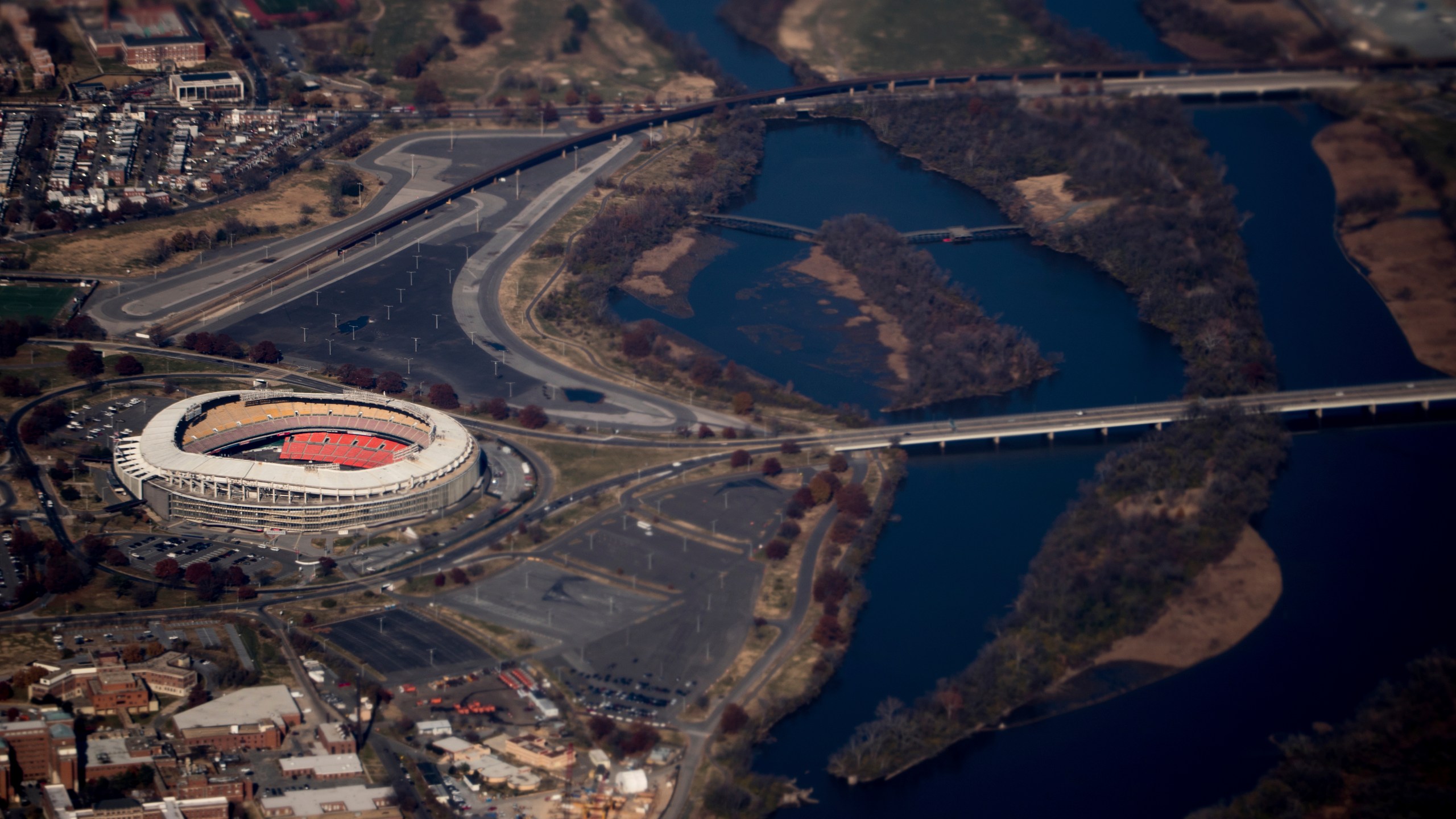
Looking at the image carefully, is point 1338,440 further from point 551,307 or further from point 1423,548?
point 551,307

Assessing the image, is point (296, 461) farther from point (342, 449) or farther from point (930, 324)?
point (930, 324)

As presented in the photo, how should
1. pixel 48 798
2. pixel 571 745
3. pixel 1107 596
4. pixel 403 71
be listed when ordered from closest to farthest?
pixel 48 798
pixel 571 745
pixel 1107 596
pixel 403 71

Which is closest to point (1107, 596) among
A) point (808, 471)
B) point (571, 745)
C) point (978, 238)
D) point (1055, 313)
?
point (808, 471)

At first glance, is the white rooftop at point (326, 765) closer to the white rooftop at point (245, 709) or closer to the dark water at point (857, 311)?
the white rooftop at point (245, 709)

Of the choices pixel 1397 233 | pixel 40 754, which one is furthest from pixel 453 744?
pixel 1397 233

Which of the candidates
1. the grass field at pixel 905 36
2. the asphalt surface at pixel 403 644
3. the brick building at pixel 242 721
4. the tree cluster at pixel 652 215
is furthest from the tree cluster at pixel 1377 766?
the grass field at pixel 905 36

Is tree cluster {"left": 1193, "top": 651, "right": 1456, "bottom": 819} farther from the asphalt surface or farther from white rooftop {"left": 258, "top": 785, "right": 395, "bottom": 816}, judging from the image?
white rooftop {"left": 258, "top": 785, "right": 395, "bottom": 816}

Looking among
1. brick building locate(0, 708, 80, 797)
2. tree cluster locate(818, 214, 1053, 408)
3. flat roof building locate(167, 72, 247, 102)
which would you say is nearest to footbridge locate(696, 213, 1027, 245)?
Result: tree cluster locate(818, 214, 1053, 408)
